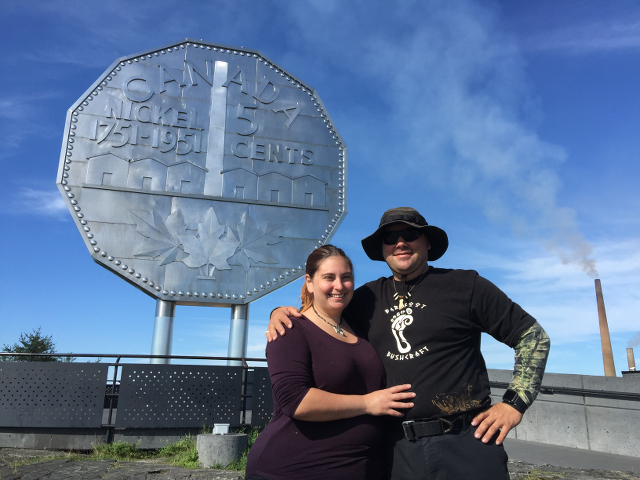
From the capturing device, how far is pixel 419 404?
2396 millimetres

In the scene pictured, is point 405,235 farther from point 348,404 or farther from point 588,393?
point 588,393

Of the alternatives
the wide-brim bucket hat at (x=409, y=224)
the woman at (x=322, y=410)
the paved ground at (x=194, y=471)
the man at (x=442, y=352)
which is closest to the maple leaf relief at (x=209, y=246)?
the paved ground at (x=194, y=471)

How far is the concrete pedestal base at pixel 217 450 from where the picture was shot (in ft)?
22.6

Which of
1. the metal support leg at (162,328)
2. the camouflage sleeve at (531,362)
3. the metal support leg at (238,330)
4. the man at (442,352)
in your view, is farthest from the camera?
the metal support leg at (238,330)

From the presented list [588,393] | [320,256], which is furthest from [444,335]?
[588,393]

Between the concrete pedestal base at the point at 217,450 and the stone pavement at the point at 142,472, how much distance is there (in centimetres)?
32

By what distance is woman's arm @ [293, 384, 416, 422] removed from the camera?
213 centimetres

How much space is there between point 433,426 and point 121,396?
7.70 m

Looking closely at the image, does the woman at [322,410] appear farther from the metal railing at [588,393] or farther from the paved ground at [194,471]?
the metal railing at [588,393]

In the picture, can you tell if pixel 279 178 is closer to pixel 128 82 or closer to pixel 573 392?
pixel 128 82

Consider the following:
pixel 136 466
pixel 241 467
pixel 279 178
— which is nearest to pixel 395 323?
pixel 241 467

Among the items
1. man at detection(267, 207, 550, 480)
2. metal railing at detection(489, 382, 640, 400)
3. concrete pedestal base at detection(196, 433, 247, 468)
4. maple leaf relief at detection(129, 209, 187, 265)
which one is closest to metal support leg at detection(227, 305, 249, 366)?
maple leaf relief at detection(129, 209, 187, 265)

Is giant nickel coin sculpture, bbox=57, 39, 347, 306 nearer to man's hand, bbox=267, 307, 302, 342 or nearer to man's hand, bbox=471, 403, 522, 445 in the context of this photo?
man's hand, bbox=267, 307, 302, 342

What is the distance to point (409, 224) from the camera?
107 inches
